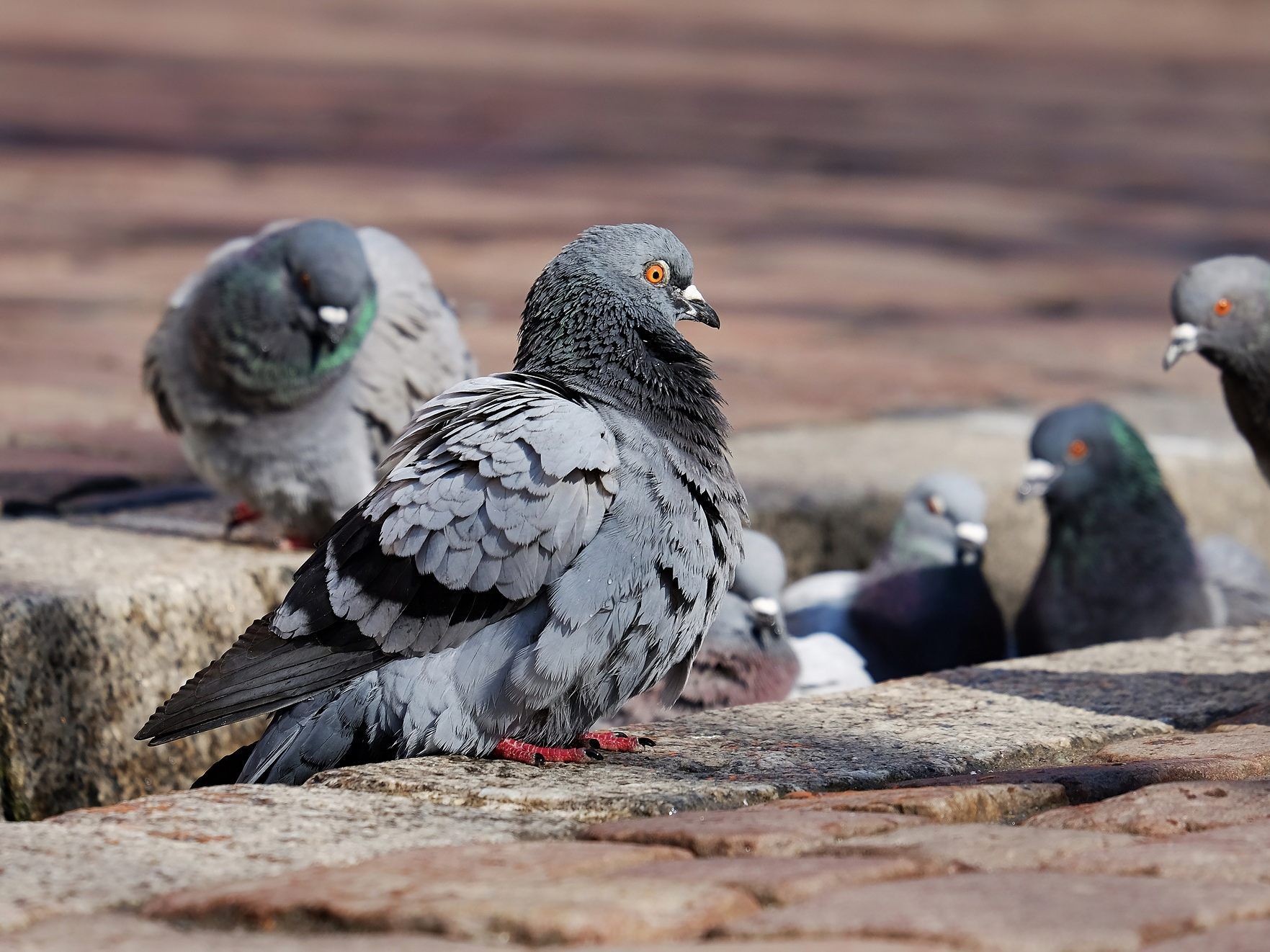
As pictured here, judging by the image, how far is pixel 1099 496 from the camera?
561 centimetres

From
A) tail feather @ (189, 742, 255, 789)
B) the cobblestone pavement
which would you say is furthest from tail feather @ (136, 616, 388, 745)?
the cobblestone pavement

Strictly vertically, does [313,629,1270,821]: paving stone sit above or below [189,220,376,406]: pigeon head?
below

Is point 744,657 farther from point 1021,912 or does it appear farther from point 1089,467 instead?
point 1021,912

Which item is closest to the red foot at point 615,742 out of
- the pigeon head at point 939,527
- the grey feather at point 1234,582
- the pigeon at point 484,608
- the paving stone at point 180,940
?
the pigeon at point 484,608

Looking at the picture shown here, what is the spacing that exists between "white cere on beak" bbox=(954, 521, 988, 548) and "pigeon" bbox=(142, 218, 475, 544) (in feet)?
5.07

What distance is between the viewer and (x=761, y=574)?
4.83m

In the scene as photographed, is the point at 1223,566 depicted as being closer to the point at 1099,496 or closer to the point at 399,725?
the point at 1099,496

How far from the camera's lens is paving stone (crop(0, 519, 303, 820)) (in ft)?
12.8

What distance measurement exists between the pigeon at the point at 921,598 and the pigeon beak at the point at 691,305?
5.69 feet

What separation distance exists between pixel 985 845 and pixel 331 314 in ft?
9.10

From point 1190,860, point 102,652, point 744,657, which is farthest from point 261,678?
point 744,657

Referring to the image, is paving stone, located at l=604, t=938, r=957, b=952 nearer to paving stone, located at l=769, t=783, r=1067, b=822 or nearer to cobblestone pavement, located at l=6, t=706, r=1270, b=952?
cobblestone pavement, located at l=6, t=706, r=1270, b=952

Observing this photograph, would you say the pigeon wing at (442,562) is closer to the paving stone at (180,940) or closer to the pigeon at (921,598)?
the paving stone at (180,940)

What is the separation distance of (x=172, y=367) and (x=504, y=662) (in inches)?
86.7
